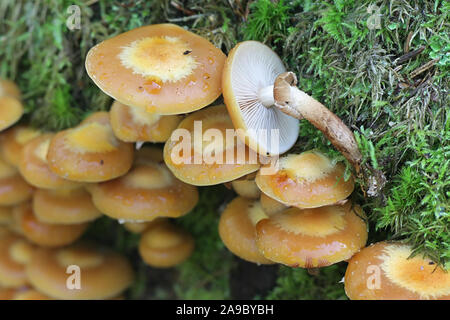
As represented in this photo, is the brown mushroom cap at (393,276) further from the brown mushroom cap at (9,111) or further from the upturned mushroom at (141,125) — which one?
the brown mushroom cap at (9,111)

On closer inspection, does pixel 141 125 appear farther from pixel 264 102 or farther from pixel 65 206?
pixel 65 206

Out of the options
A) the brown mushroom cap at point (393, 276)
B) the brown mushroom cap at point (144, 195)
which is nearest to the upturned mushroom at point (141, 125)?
the brown mushroom cap at point (144, 195)

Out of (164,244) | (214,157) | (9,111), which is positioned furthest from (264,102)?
(9,111)

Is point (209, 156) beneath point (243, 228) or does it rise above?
above

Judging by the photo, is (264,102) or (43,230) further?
(43,230)
